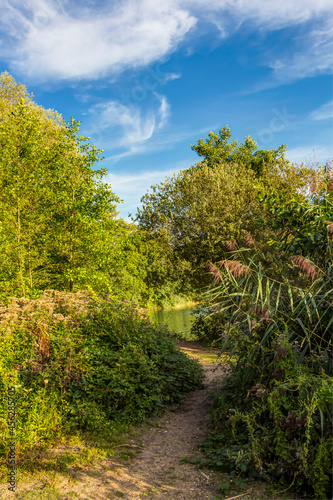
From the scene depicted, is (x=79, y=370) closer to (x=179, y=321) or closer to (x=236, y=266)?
(x=236, y=266)

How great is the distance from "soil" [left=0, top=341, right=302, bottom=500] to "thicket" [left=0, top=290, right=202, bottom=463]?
0.53 meters

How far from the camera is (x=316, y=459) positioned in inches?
124

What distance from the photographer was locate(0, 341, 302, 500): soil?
11.2 feet

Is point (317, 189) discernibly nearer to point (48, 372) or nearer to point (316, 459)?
point (316, 459)

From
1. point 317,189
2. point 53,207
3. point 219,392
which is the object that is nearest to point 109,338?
point 219,392

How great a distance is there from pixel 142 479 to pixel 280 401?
63.9 inches

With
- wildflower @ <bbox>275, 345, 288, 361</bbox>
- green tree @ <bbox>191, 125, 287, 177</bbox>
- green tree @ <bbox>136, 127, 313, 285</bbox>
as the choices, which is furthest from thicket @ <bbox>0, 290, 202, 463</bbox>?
green tree @ <bbox>191, 125, 287, 177</bbox>

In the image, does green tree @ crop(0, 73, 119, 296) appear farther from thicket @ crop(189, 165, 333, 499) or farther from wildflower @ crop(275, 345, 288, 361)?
wildflower @ crop(275, 345, 288, 361)

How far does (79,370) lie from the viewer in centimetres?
537

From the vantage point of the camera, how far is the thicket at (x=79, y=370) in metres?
4.74

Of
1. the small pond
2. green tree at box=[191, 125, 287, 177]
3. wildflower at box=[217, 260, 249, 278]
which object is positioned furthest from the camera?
green tree at box=[191, 125, 287, 177]

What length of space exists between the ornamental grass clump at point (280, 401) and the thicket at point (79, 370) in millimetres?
1358

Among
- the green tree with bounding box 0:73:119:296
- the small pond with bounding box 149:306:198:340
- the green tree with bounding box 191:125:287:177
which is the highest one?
the green tree with bounding box 191:125:287:177

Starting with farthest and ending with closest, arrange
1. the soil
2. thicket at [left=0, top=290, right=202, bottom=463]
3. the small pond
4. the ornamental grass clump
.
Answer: the small pond
thicket at [left=0, top=290, right=202, bottom=463]
the soil
the ornamental grass clump
